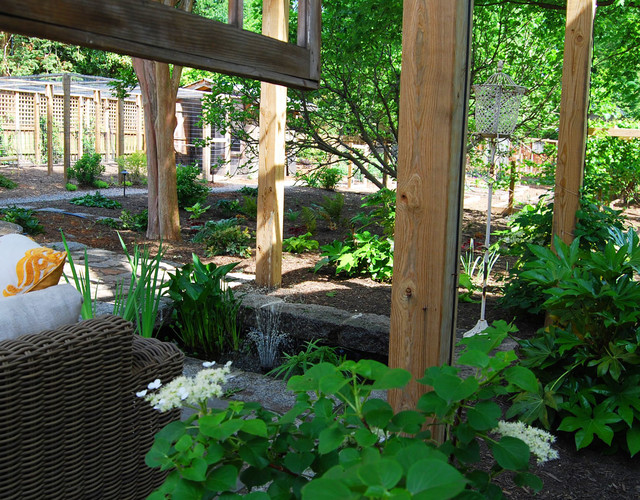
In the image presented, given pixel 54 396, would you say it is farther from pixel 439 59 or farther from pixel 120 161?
pixel 120 161

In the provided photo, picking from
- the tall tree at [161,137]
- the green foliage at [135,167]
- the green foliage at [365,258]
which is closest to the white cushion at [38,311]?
the green foliage at [365,258]

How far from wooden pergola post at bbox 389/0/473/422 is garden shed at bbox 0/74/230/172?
1113 cm

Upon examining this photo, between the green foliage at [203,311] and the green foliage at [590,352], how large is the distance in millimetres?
1890

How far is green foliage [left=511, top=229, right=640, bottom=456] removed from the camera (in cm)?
238

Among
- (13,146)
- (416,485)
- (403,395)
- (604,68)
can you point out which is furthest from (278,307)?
(13,146)

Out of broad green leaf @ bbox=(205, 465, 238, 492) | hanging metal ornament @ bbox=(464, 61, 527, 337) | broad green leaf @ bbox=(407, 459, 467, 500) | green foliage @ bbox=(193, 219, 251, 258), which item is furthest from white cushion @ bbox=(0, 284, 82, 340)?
green foliage @ bbox=(193, 219, 251, 258)

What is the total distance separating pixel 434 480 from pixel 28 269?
1.77 metres

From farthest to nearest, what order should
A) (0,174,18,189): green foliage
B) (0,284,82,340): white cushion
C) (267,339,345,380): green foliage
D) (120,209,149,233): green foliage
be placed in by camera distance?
1. (0,174,18,189): green foliage
2. (120,209,149,233): green foliage
3. (267,339,345,380): green foliage
4. (0,284,82,340): white cushion

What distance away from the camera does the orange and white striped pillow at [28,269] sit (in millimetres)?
2066

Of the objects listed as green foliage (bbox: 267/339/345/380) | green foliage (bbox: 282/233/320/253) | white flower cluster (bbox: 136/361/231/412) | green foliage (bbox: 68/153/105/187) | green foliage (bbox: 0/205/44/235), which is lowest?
green foliage (bbox: 267/339/345/380)

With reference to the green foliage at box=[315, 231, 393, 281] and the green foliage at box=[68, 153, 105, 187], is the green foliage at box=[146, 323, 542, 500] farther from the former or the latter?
the green foliage at box=[68, 153, 105, 187]

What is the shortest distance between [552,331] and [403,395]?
1088mm

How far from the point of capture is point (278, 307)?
12.8 ft

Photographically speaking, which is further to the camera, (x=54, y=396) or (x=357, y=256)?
(x=357, y=256)
